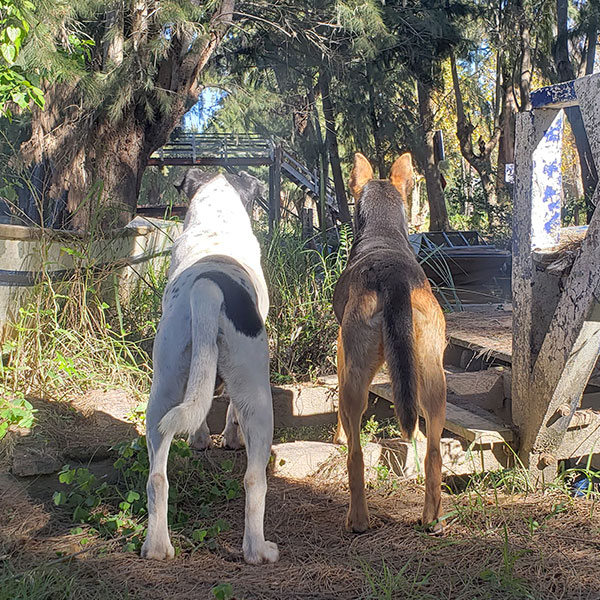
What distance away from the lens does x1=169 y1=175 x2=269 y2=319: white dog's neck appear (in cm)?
411

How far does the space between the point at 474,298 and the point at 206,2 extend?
6.18 meters

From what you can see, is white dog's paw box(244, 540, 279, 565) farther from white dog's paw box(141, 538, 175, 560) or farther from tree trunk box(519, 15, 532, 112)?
tree trunk box(519, 15, 532, 112)

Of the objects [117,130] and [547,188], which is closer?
[547,188]

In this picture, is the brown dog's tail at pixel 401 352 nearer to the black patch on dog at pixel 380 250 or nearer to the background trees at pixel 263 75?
the black patch on dog at pixel 380 250

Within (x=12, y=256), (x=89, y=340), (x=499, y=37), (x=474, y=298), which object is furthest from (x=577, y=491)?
(x=499, y=37)

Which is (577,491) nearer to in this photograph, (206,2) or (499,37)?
(206,2)

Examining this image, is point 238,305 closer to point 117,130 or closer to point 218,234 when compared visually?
point 218,234

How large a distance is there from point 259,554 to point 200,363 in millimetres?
945

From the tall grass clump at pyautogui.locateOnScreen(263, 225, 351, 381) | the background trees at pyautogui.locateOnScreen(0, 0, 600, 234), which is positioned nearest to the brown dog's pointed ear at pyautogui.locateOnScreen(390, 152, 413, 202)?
the tall grass clump at pyautogui.locateOnScreen(263, 225, 351, 381)

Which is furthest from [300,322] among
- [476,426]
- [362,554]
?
[362,554]

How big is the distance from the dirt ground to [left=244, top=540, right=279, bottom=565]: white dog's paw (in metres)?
0.04

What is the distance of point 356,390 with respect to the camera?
3607 millimetres

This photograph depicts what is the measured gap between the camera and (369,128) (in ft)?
61.9

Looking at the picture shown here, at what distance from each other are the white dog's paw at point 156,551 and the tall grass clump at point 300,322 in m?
2.47
